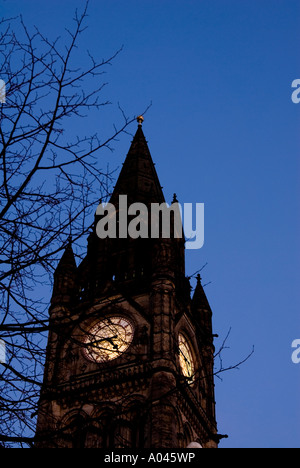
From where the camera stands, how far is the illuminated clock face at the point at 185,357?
3778cm

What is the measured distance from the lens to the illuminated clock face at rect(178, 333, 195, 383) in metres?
37.8

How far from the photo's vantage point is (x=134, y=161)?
163 ft

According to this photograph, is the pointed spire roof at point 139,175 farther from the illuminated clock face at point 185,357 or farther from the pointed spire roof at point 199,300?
the illuminated clock face at point 185,357

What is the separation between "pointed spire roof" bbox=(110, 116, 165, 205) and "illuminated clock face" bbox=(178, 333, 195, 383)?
29.3 feet

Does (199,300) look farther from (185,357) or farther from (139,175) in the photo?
(139,175)

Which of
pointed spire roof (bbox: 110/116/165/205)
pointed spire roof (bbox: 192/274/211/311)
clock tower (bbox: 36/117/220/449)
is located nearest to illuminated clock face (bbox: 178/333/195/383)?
clock tower (bbox: 36/117/220/449)

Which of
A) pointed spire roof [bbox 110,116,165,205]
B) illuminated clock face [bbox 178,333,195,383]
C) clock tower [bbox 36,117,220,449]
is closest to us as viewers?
clock tower [bbox 36,117,220,449]

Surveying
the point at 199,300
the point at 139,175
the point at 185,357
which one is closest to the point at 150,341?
the point at 185,357

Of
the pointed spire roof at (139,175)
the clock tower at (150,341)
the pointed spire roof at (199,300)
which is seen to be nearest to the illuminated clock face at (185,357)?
the clock tower at (150,341)

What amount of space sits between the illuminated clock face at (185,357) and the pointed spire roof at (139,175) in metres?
8.93

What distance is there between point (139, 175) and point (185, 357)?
13563 millimetres

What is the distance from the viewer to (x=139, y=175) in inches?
1884

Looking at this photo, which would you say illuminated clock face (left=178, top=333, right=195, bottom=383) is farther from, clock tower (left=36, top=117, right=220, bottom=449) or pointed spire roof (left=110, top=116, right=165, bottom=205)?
pointed spire roof (left=110, top=116, right=165, bottom=205)
